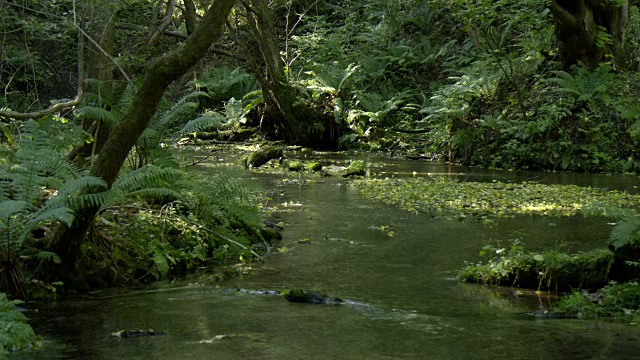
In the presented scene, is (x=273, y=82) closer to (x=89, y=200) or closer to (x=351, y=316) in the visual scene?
(x=89, y=200)

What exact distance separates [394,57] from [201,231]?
17994mm

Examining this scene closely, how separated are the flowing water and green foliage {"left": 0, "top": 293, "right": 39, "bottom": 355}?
0.40 ft

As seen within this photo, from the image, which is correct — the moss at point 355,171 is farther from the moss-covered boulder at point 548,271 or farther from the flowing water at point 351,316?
the moss-covered boulder at point 548,271

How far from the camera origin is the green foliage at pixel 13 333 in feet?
13.9

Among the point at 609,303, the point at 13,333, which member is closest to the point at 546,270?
the point at 609,303

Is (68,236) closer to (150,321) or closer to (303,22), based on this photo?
(150,321)

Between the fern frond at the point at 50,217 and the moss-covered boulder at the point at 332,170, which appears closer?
the fern frond at the point at 50,217

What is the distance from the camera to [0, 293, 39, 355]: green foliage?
4250mm

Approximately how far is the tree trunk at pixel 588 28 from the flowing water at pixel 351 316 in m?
8.90

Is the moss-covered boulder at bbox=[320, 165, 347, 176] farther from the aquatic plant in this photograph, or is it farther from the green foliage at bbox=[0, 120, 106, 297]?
the green foliage at bbox=[0, 120, 106, 297]

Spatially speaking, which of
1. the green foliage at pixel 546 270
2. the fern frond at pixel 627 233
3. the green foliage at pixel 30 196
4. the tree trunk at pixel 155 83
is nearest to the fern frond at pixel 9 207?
the green foliage at pixel 30 196

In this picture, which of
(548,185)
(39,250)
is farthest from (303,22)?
(39,250)

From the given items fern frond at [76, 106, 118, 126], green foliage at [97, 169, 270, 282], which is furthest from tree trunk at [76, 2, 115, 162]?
fern frond at [76, 106, 118, 126]

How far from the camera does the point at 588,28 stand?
16703mm
